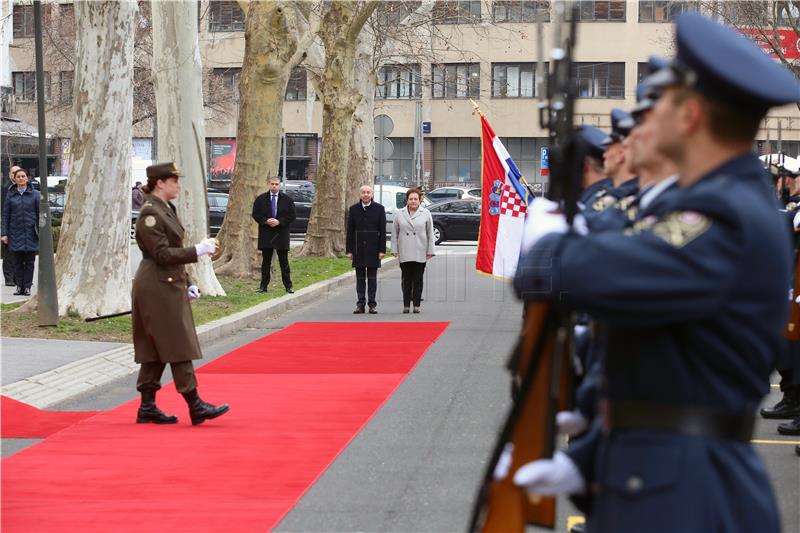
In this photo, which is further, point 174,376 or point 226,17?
point 226,17

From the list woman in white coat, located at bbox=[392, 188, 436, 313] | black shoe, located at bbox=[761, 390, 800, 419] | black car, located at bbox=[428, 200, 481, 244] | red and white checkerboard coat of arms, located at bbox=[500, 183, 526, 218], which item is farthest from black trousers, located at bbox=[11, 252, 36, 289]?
black car, located at bbox=[428, 200, 481, 244]

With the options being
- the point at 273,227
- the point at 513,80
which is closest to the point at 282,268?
the point at 273,227

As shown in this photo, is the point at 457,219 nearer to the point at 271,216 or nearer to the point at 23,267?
the point at 271,216

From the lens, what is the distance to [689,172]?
9.66 feet

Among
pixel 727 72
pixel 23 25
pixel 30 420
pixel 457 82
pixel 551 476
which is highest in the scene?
pixel 23 25

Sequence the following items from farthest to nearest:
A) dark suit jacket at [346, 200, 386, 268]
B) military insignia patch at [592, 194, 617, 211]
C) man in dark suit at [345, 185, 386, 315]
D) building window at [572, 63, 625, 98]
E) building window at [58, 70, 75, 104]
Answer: building window at [572, 63, 625, 98], building window at [58, 70, 75, 104], dark suit jacket at [346, 200, 386, 268], man in dark suit at [345, 185, 386, 315], military insignia patch at [592, 194, 617, 211]

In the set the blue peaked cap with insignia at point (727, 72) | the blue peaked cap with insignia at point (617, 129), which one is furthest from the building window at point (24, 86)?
the blue peaked cap with insignia at point (727, 72)

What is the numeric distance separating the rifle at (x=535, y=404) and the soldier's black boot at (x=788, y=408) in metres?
7.22

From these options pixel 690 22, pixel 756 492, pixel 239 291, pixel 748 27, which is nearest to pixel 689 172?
pixel 690 22

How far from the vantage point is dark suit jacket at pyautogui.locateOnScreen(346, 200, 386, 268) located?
19.1 metres

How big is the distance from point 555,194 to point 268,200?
1871 centimetres

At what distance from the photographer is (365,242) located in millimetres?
19172

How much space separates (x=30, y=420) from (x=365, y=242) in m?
9.82

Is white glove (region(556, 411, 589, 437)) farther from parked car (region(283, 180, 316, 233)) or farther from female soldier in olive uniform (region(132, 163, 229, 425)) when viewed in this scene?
parked car (region(283, 180, 316, 233))
